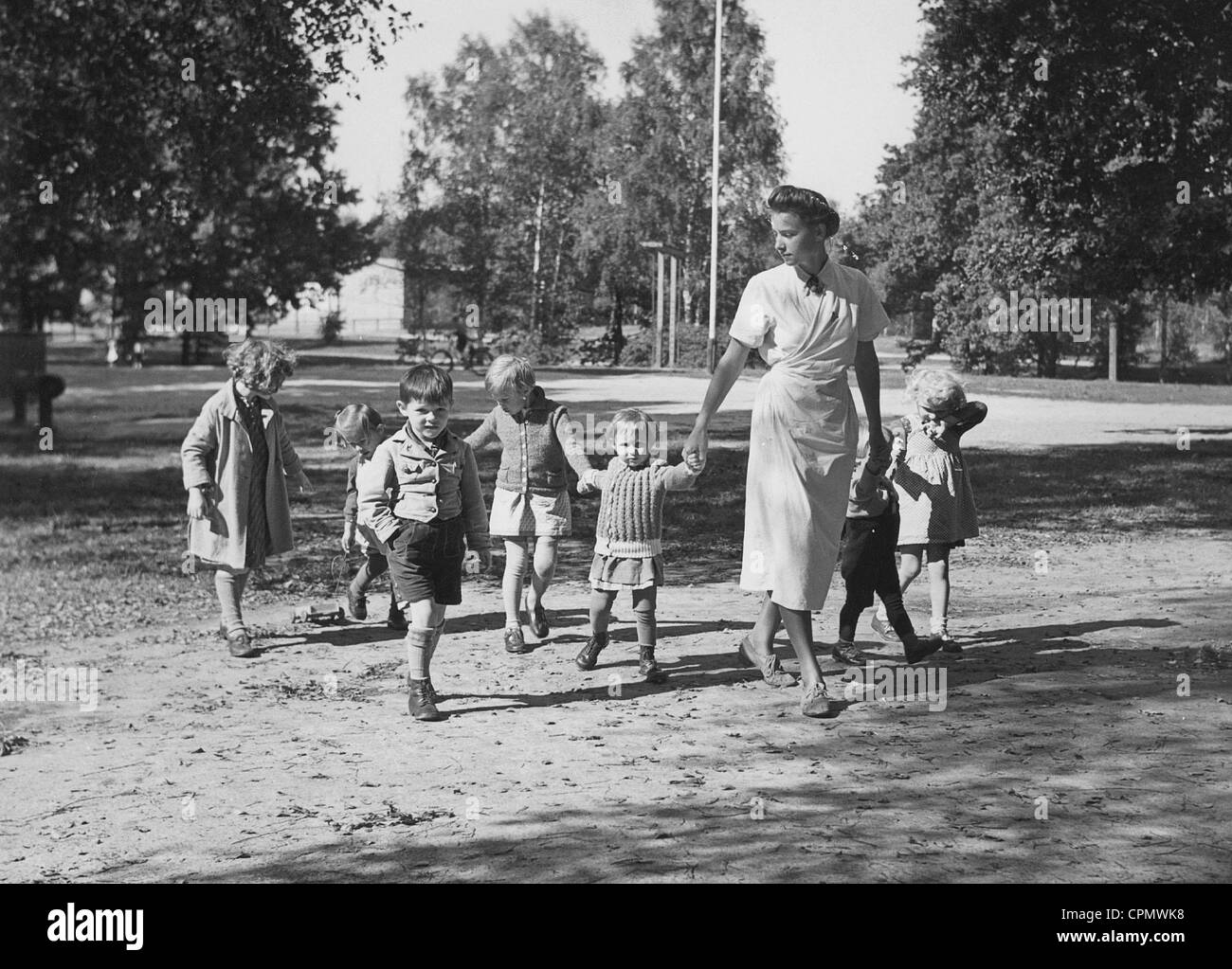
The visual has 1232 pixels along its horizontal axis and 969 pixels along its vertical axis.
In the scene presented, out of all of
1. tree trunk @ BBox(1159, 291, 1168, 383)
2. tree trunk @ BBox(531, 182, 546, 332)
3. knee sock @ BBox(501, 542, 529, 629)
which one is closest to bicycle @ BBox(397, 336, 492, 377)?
tree trunk @ BBox(531, 182, 546, 332)

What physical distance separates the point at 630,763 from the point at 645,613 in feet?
4.40

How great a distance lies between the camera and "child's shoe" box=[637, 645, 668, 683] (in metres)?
6.62

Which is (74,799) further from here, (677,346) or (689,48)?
(677,346)

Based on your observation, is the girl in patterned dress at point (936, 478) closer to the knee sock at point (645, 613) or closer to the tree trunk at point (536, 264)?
the knee sock at point (645, 613)

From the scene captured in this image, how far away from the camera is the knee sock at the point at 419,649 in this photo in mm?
6176

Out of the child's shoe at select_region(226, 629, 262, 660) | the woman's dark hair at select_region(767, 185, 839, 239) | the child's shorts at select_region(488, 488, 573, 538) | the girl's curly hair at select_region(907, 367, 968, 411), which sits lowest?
the child's shoe at select_region(226, 629, 262, 660)

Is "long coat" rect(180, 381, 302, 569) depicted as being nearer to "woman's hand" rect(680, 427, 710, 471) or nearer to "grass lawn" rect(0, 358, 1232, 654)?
"grass lawn" rect(0, 358, 1232, 654)

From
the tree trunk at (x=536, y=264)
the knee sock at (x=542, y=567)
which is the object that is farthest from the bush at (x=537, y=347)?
the knee sock at (x=542, y=567)

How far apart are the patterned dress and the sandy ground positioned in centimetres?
63

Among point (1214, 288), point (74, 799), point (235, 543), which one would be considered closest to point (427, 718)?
point (74, 799)

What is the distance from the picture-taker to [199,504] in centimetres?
748

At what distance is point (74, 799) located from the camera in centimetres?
523

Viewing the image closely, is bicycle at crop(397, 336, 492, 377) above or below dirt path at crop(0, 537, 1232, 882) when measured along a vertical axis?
above

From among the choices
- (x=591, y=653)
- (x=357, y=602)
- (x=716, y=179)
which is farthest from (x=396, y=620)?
(x=716, y=179)
